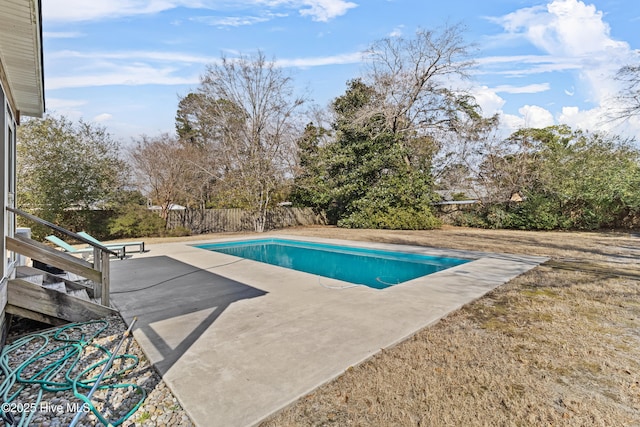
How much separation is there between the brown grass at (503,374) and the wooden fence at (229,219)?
13.0 metres

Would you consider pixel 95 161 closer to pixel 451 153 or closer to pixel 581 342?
pixel 581 342

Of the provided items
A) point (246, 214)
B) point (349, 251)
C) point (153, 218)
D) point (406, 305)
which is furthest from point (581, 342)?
point (246, 214)

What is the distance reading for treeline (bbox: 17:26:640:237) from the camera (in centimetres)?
1316

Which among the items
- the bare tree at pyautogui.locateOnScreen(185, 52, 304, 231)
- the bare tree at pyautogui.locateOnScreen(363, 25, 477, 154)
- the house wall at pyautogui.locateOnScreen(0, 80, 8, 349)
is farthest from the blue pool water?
the bare tree at pyautogui.locateOnScreen(363, 25, 477, 154)

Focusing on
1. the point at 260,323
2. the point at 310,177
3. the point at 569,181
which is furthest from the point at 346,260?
the point at 569,181

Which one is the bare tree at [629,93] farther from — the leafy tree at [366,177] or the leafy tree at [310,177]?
the leafy tree at [310,177]


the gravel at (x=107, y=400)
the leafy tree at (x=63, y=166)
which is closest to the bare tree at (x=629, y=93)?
the gravel at (x=107, y=400)

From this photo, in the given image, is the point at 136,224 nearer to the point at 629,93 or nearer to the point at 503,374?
the point at 503,374

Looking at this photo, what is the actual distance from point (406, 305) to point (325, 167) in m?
13.8

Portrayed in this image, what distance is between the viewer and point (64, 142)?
34.7ft

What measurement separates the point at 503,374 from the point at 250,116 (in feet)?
46.2

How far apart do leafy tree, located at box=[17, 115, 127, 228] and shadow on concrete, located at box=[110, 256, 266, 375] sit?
6106 mm

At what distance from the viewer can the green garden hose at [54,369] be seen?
1923 mm

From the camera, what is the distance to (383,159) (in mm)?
15742
